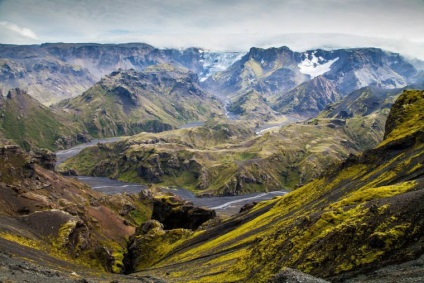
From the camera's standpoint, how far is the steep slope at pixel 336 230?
53.6m

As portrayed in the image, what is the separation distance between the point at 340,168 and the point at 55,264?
91.5 m

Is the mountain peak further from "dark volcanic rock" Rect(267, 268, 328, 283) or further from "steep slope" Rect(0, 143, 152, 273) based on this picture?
"steep slope" Rect(0, 143, 152, 273)

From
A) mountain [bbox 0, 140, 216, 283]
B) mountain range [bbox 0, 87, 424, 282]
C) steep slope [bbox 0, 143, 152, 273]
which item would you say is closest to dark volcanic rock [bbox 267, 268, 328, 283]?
mountain range [bbox 0, 87, 424, 282]

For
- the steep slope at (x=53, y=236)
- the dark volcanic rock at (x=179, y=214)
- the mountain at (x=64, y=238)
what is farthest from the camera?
the dark volcanic rock at (x=179, y=214)

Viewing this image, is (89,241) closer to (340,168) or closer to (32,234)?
(32,234)

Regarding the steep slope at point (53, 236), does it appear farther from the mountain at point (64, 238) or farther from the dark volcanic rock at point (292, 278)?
the dark volcanic rock at point (292, 278)

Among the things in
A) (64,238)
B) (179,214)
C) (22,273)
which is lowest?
(179,214)

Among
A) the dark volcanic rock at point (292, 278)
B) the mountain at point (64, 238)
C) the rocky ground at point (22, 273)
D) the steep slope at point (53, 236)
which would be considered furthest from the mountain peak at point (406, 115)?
the rocky ground at point (22, 273)

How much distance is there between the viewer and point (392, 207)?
196 ft

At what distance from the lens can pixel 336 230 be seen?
61656 millimetres

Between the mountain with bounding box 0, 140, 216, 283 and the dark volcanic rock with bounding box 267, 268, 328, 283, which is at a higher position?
the dark volcanic rock with bounding box 267, 268, 328, 283

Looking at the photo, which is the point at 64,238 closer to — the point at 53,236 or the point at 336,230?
the point at 53,236

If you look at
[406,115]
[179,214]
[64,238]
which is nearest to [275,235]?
[64,238]

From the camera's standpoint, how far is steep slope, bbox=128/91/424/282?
176ft
